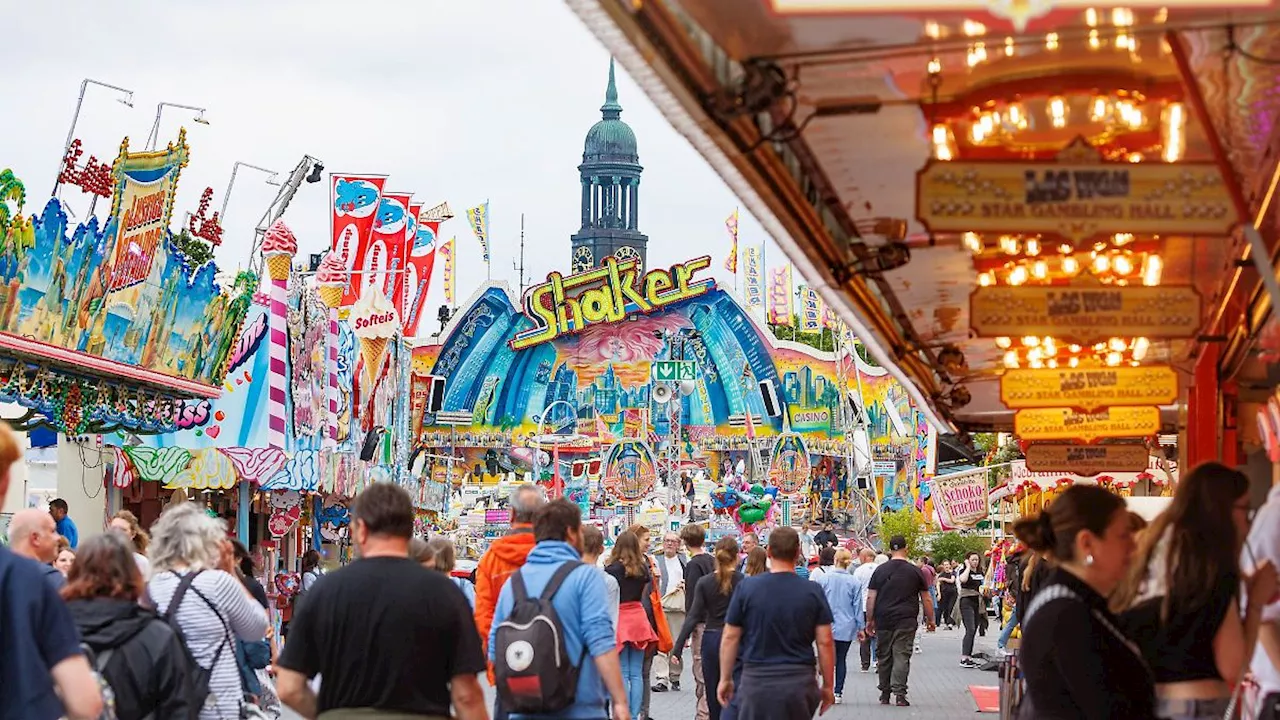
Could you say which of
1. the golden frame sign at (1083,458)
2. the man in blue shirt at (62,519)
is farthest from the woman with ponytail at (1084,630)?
the man in blue shirt at (62,519)

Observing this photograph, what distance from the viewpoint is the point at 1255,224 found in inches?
328

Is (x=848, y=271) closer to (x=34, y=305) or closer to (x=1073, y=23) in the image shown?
(x=1073, y=23)

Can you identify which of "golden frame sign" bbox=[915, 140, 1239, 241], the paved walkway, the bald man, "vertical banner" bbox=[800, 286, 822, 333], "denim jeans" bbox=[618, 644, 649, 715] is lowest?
the paved walkway

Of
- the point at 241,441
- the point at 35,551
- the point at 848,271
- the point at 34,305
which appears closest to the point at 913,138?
the point at 848,271

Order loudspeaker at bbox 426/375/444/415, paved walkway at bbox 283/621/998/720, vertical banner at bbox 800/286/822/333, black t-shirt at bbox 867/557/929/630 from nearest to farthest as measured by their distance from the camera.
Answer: paved walkway at bbox 283/621/998/720 < black t-shirt at bbox 867/557/929/630 < loudspeaker at bbox 426/375/444/415 < vertical banner at bbox 800/286/822/333

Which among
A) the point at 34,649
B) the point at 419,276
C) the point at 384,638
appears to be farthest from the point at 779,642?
the point at 419,276

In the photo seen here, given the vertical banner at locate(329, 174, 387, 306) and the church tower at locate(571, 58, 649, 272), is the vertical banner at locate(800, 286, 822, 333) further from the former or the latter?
the vertical banner at locate(329, 174, 387, 306)

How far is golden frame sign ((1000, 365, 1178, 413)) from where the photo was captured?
43.8 feet

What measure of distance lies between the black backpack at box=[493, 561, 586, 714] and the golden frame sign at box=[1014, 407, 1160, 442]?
6519mm

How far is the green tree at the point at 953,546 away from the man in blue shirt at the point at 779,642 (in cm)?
4679

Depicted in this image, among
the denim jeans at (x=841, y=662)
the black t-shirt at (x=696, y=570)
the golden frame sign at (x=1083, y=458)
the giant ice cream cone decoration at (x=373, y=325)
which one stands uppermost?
the giant ice cream cone decoration at (x=373, y=325)

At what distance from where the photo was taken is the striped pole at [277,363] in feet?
91.0

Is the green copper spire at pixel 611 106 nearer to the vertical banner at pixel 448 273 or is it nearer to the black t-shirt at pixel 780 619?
the vertical banner at pixel 448 273

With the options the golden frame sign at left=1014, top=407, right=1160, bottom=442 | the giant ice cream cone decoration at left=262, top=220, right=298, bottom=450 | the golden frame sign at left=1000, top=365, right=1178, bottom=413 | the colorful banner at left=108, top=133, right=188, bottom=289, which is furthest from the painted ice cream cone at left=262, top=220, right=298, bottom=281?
the golden frame sign at left=1000, top=365, right=1178, bottom=413
